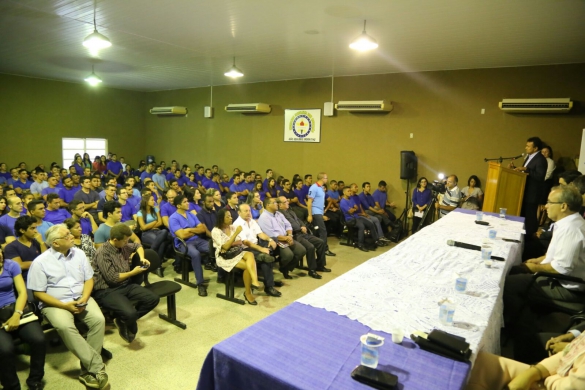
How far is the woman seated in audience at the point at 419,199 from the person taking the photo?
734 cm

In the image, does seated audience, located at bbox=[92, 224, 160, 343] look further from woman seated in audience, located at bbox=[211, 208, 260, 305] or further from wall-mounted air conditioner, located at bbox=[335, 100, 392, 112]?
wall-mounted air conditioner, located at bbox=[335, 100, 392, 112]

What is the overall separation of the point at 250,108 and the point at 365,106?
10.4 ft

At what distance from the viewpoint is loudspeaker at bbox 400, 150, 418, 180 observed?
7562mm

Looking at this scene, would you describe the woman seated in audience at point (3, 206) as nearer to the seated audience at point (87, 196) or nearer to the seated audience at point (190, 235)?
the seated audience at point (87, 196)

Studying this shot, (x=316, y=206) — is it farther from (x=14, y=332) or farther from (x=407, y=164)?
(x=14, y=332)

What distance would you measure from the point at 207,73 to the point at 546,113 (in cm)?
696

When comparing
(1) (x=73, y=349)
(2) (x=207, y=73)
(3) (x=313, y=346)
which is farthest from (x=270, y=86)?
(3) (x=313, y=346)

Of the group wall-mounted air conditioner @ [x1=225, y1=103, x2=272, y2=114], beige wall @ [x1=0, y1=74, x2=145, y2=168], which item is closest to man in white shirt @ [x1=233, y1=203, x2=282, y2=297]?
wall-mounted air conditioner @ [x1=225, y1=103, x2=272, y2=114]

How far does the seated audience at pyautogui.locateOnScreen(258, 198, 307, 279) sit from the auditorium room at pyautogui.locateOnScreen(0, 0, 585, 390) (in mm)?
30

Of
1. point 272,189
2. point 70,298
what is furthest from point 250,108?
point 70,298

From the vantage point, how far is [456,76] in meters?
7.27

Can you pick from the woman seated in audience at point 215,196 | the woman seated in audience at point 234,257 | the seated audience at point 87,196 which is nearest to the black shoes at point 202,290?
the woman seated in audience at point 234,257

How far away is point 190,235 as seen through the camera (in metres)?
4.71

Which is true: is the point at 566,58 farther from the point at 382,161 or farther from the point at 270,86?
the point at 270,86
